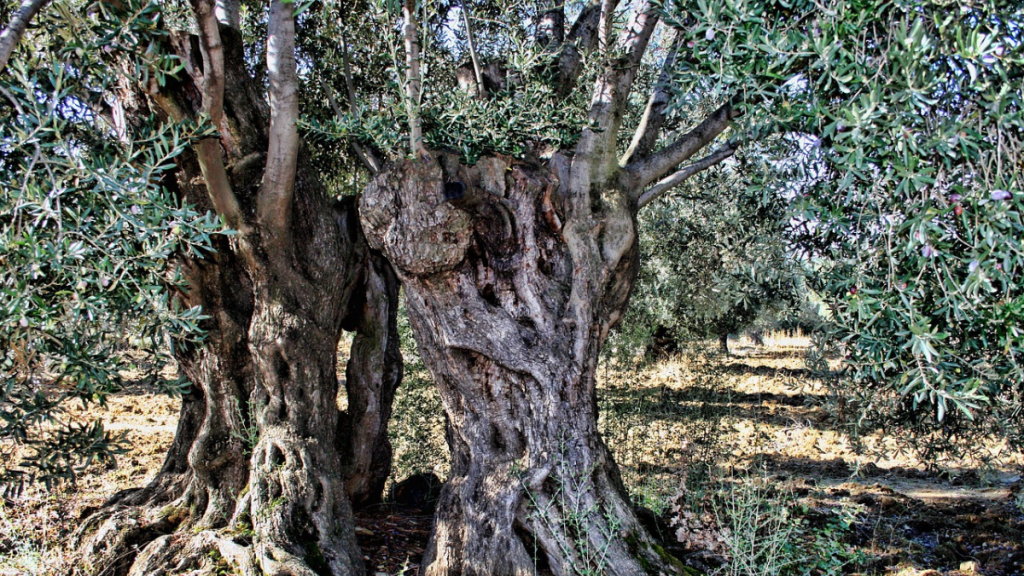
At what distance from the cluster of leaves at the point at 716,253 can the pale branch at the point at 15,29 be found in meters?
3.72

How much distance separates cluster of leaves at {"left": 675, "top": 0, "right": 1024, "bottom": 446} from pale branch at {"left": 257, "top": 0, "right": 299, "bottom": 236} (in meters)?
2.39

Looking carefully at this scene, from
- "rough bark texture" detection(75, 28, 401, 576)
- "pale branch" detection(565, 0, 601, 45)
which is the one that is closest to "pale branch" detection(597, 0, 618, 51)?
"pale branch" detection(565, 0, 601, 45)

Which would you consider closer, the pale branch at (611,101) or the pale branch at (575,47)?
the pale branch at (611,101)

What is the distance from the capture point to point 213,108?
4297 mm

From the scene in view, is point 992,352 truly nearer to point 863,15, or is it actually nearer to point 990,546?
point 863,15

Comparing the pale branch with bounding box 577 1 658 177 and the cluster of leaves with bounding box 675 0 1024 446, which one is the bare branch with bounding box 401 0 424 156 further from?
the cluster of leaves with bounding box 675 0 1024 446

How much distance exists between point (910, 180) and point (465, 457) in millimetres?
3234

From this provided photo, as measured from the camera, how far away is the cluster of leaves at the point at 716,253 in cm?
511

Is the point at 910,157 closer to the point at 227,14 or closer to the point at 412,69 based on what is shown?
the point at 412,69

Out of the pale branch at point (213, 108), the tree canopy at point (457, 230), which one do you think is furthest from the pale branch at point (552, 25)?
the pale branch at point (213, 108)

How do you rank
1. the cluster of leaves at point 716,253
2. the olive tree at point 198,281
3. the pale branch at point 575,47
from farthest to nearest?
1. the pale branch at point 575,47
2. the cluster of leaves at point 716,253
3. the olive tree at point 198,281

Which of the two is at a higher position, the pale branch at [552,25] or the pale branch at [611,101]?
the pale branch at [552,25]

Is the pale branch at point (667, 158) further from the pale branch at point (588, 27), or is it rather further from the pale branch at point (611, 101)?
the pale branch at point (588, 27)

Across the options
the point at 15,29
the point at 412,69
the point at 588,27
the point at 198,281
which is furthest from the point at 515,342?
the point at 15,29
